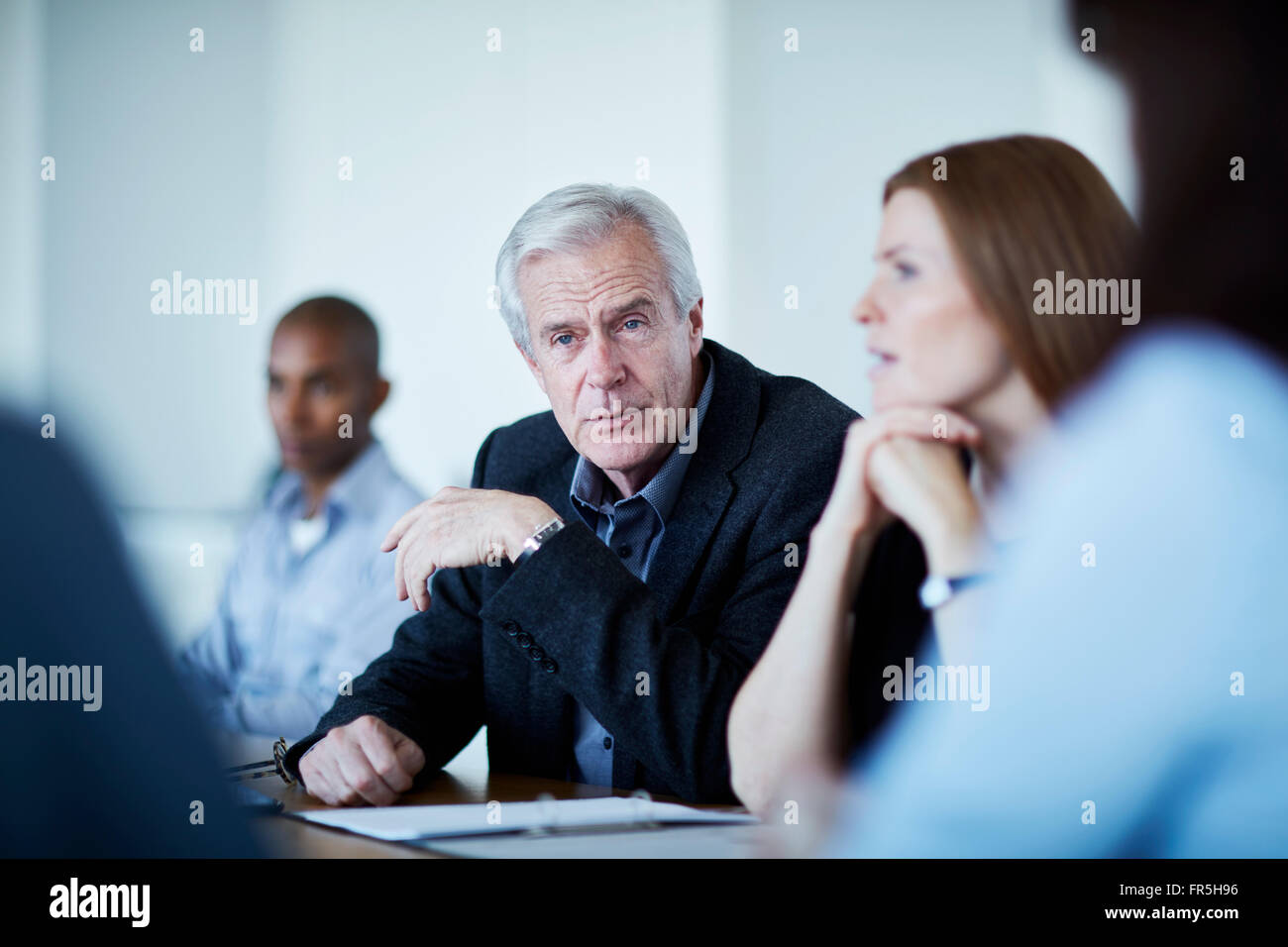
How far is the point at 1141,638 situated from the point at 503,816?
29.3 inches

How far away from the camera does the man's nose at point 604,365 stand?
177 centimetres

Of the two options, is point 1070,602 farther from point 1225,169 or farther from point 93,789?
point 93,789

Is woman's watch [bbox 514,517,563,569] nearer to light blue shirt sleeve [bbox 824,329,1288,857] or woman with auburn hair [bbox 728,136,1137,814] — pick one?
woman with auburn hair [bbox 728,136,1137,814]

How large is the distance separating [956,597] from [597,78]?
1.23m

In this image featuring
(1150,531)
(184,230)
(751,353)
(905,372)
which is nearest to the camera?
(1150,531)

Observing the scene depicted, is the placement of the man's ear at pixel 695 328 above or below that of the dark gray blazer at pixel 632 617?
above

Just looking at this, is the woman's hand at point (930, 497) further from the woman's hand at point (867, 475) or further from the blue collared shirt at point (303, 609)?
the blue collared shirt at point (303, 609)

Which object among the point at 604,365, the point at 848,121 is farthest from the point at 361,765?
the point at 848,121

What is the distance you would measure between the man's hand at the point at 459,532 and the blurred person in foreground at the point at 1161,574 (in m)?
0.51

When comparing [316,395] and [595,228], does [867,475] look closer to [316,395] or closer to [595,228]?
[595,228]

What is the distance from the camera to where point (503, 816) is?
1.28m

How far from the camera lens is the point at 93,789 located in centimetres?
59

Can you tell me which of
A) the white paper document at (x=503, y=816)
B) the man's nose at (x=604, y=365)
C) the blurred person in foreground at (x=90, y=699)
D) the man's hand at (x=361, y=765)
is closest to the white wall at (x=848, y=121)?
the man's nose at (x=604, y=365)
